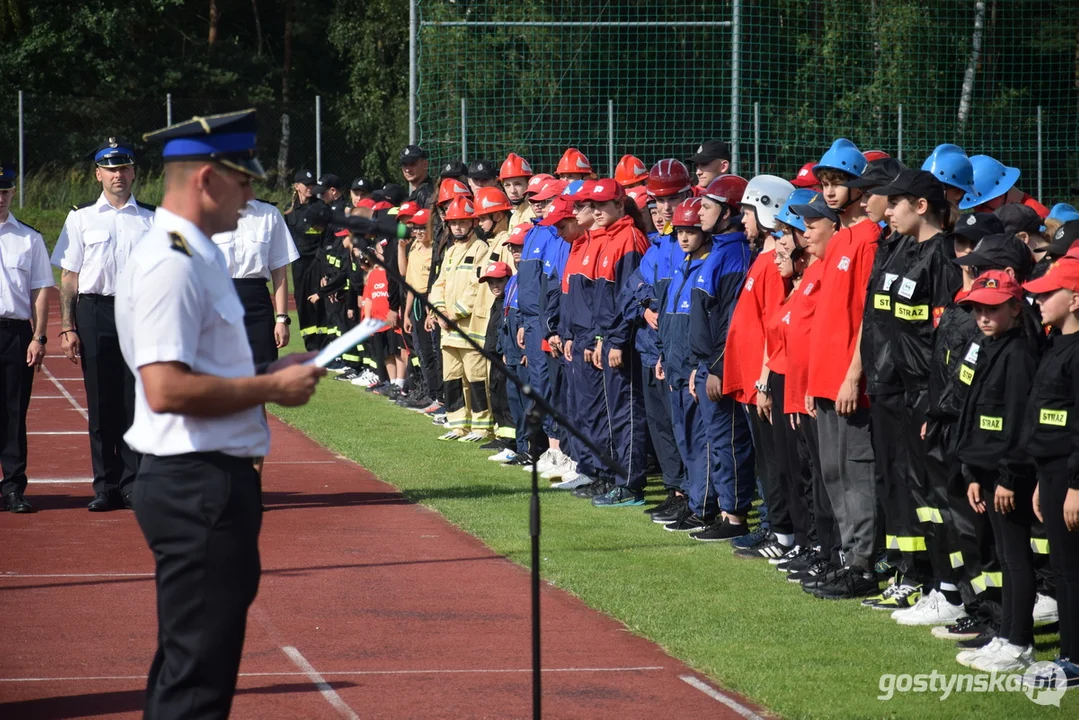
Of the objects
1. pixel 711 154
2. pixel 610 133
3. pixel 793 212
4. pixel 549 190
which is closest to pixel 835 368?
pixel 793 212

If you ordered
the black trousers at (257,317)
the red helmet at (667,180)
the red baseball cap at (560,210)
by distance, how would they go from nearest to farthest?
the black trousers at (257,317)
the red helmet at (667,180)
the red baseball cap at (560,210)

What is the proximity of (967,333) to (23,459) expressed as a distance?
7.03 metres

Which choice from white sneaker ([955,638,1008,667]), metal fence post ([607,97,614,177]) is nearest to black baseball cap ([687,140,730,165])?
white sneaker ([955,638,1008,667])

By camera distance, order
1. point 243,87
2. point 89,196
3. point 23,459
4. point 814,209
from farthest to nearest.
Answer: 1. point 243,87
2. point 89,196
3. point 23,459
4. point 814,209

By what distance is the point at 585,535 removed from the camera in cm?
994

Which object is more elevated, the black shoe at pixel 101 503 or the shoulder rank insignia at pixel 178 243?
the shoulder rank insignia at pixel 178 243

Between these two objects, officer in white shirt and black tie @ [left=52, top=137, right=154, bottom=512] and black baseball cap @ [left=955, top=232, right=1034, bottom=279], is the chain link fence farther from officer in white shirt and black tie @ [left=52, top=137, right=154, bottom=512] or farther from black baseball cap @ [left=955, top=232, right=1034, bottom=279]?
black baseball cap @ [left=955, top=232, right=1034, bottom=279]

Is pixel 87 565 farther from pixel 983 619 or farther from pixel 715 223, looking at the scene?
pixel 983 619

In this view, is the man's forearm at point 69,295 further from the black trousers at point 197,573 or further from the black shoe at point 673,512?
the black trousers at point 197,573

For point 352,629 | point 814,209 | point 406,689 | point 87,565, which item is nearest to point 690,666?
point 406,689

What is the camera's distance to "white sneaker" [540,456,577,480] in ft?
40.6

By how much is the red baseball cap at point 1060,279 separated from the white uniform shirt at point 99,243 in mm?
6315

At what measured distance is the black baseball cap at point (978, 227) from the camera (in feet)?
23.5

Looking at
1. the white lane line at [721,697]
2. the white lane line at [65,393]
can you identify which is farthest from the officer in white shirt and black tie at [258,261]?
the white lane line at [65,393]
